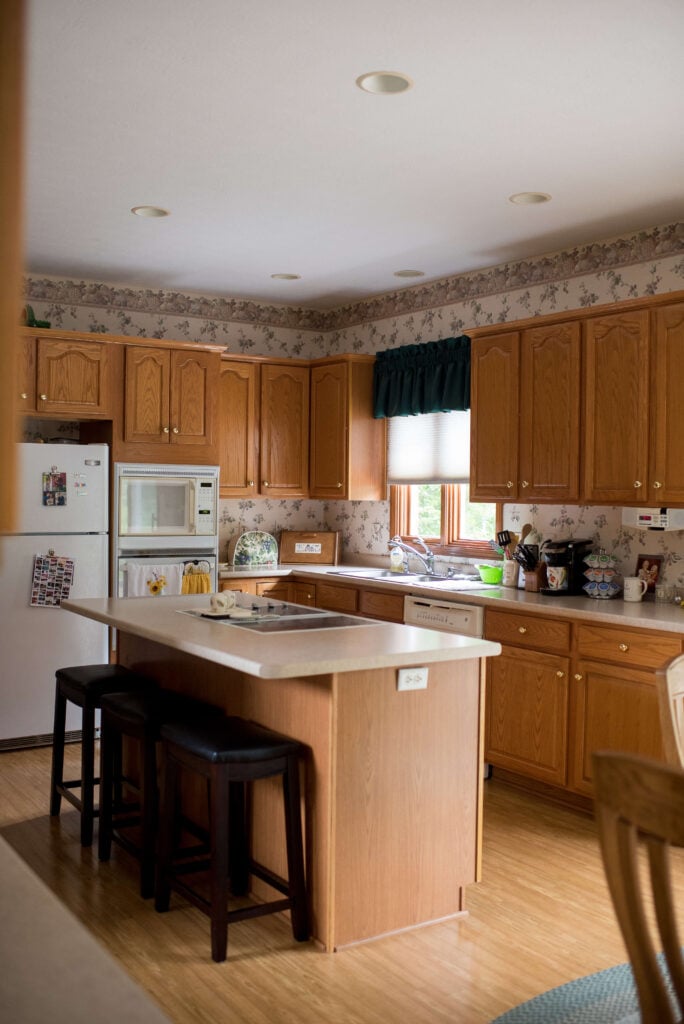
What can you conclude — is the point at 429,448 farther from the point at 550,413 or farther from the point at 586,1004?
the point at 586,1004

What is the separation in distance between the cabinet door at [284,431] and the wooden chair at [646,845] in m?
5.21

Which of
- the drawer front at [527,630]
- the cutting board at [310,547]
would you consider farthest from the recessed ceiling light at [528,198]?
the cutting board at [310,547]

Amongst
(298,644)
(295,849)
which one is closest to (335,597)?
(298,644)

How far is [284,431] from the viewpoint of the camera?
6.38 metres

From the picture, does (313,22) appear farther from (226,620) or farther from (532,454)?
(532,454)

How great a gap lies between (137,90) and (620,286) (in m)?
2.60

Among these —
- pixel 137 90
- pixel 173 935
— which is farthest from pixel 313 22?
pixel 173 935

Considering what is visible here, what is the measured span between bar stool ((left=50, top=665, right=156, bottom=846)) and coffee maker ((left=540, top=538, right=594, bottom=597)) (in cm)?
197

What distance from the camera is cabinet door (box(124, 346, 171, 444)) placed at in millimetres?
5500

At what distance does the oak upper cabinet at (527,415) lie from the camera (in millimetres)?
4473

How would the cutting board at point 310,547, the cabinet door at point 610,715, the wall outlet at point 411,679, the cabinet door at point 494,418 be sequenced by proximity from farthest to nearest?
the cutting board at point 310,547 → the cabinet door at point 494,418 → the cabinet door at point 610,715 → the wall outlet at point 411,679

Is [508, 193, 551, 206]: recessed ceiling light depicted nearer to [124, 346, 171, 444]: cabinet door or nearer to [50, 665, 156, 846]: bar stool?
[124, 346, 171, 444]: cabinet door

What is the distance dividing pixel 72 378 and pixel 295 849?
11.0 ft

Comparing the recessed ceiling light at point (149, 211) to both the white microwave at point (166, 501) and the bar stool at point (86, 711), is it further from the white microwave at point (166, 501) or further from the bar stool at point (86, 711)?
the bar stool at point (86, 711)
